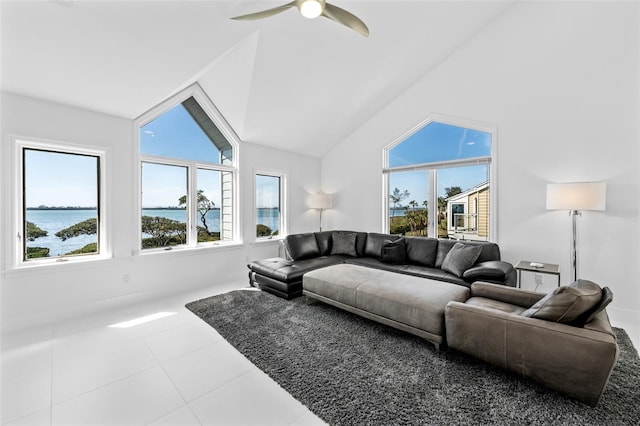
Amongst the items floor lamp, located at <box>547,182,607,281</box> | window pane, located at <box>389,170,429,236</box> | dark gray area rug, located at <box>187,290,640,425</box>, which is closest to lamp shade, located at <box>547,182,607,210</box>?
floor lamp, located at <box>547,182,607,281</box>

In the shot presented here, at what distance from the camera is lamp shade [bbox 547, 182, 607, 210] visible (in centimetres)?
291

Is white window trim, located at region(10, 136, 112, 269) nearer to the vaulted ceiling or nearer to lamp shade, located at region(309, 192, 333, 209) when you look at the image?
the vaulted ceiling

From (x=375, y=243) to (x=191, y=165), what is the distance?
11.0ft

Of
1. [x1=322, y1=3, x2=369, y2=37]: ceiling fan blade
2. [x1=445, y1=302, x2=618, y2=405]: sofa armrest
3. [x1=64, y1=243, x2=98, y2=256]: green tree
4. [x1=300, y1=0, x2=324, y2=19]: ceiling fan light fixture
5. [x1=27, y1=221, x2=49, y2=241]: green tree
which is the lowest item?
[x1=445, y1=302, x2=618, y2=405]: sofa armrest

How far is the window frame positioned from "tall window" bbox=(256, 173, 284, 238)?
1.75ft

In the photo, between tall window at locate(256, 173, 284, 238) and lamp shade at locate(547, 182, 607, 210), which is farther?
tall window at locate(256, 173, 284, 238)

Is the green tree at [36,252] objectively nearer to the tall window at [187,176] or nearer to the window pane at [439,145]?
the tall window at [187,176]

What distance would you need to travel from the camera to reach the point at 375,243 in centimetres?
477

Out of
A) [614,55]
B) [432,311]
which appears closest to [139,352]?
[432,311]

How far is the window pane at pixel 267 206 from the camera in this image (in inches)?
209

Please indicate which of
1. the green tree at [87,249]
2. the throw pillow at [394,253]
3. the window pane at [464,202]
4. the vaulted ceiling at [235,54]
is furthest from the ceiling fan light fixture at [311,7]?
the green tree at [87,249]

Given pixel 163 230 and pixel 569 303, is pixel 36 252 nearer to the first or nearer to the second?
pixel 163 230

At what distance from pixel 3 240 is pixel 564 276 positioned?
260 inches

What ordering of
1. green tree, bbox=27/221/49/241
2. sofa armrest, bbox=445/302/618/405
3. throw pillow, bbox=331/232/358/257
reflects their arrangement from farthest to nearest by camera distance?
throw pillow, bbox=331/232/358/257 < green tree, bbox=27/221/49/241 < sofa armrest, bbox=445/302/618/405
